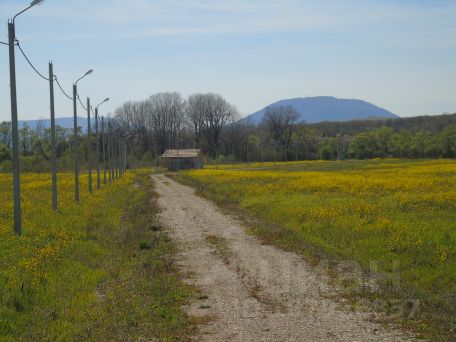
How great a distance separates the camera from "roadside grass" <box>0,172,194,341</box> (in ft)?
25.6

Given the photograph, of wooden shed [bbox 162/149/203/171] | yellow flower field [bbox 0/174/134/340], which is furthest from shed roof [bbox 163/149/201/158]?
yellow flower field [bbox 0/174/134/340]

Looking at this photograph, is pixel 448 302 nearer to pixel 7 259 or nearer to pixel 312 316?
pixel 312 316

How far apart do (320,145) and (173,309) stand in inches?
5344

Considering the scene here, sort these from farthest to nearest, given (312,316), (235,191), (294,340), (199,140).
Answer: (199,140) < (235,191) < (312,316) < (294,340)

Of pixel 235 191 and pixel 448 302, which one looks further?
pixel 235 191

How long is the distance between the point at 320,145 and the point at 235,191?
362 ft

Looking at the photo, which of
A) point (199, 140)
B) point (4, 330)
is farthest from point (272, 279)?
point (199, 140)

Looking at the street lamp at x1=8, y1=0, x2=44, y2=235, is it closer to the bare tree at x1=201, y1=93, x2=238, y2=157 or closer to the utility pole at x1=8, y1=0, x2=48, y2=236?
the utility pole at x1=8, y1=0, x2=48, y2=236

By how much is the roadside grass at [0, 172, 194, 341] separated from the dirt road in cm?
48

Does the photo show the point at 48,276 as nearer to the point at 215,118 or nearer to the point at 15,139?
the point at 15,139

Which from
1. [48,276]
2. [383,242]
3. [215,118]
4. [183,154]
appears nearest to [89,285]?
[48,276]

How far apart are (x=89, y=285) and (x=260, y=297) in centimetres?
348

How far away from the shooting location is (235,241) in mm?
15617

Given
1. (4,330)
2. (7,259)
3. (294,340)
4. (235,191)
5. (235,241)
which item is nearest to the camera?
(294,340)
